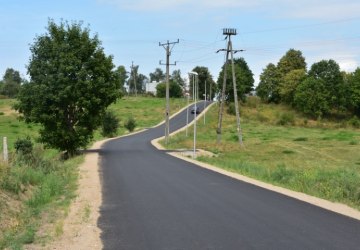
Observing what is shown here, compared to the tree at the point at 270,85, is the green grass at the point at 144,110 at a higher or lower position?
lower

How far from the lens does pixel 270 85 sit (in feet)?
394

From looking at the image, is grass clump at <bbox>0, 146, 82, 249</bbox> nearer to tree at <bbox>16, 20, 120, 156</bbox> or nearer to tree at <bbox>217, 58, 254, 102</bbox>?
tree at <bbox>16, 20, 120, 156</bbox>

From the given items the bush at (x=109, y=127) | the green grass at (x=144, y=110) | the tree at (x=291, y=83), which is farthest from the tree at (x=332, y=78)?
the bush at (x=109, y=127)

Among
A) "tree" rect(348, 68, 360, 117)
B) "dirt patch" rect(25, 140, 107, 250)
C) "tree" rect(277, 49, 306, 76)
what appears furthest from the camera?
"tree" rect(277, 49, 306, 76)

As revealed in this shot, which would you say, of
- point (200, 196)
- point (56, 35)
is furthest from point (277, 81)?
point (200, 196)

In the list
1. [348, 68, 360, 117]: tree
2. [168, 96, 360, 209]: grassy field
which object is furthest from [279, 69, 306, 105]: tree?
[348, 68, 360, 117]: tree

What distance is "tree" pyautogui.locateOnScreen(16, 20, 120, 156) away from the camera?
117ft

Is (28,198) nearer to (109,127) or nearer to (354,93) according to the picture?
(109,127)

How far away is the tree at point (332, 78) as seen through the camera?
107 m

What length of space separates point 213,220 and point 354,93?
102591mm

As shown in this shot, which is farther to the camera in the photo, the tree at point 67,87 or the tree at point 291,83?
the tree at point 291,83

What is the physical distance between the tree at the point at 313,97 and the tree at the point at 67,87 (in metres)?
72.6

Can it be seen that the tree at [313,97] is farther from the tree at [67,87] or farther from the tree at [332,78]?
the tree at [67,87]

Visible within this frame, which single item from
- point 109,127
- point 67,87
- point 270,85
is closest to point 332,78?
point 270,85
